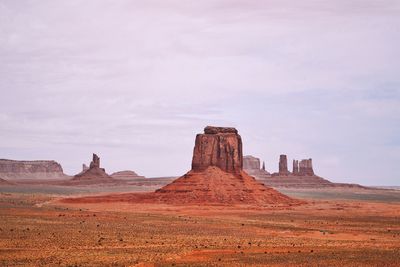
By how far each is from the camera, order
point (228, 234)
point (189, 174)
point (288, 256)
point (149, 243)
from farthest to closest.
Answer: point (189, 174), point (228, 234), point (149, 243), point (288, 256)

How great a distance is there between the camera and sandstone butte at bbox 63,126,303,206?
96.1m

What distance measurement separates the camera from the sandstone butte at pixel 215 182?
96.1 meters

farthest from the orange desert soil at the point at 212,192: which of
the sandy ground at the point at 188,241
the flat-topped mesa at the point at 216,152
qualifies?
the sandy ground at the point at 188,241

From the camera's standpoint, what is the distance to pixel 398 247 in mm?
43125

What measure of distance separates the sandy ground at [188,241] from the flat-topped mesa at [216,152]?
32.6m

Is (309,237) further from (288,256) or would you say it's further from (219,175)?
(219,175)

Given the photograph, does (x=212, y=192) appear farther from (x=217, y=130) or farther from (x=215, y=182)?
(x=217, y=130)

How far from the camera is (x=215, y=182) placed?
98.8 m

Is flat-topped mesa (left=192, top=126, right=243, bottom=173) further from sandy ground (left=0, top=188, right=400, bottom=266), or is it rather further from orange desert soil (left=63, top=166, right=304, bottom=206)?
sandy ground (left=0, top=188, right=400, bottom=266)

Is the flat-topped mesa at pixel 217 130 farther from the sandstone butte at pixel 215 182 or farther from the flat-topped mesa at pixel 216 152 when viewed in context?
the flat-topped mesa at pixel 216 152

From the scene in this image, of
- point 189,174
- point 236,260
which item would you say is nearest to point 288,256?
point 236,260

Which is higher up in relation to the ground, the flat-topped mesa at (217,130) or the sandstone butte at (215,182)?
the flat-topped mesa at (217,130)

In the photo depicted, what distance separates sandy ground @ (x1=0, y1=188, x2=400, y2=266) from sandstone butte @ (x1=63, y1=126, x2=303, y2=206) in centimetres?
2578

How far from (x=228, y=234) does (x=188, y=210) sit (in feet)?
106
